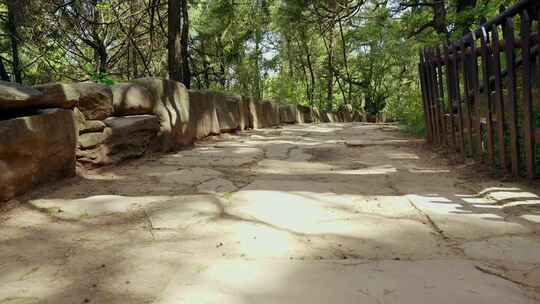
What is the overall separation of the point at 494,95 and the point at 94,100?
3651 mm

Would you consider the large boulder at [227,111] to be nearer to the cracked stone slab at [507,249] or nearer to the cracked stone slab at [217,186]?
the cracked stone slab at [217,186]

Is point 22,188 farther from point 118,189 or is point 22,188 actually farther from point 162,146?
point 162,146

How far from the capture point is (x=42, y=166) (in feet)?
9.27

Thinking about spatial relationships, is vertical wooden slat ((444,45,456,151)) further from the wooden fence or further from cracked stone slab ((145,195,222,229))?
cracked stone slab ((145,195,222,229))

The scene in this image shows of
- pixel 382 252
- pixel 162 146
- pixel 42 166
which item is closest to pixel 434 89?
pixel 162 146

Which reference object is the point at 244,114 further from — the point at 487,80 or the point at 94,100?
the point at 487,80

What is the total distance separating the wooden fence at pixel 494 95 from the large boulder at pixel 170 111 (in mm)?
3123

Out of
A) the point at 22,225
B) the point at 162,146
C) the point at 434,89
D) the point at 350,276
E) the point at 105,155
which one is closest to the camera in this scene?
the point at 350,276

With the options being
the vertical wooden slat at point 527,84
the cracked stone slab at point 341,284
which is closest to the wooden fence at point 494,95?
the vertical wooden slat at point 527,84

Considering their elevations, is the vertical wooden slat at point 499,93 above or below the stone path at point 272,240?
above

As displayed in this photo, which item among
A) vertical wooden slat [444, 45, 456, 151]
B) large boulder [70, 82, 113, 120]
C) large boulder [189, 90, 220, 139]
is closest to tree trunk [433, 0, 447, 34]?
vertical wooden slat [444, 45, 456, 151]

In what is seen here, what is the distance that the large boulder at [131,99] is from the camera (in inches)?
158

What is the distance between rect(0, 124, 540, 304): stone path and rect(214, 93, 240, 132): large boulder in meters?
3.93

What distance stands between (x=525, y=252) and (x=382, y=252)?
585 mm
